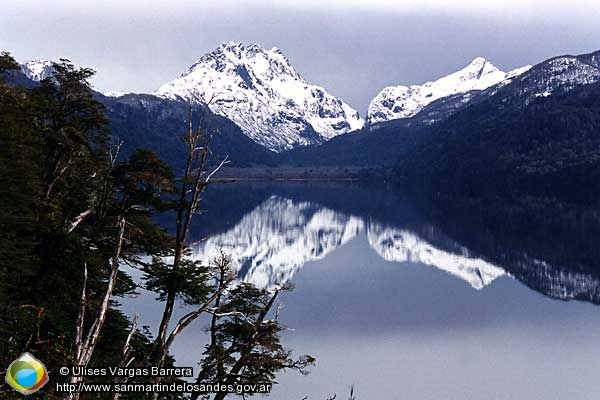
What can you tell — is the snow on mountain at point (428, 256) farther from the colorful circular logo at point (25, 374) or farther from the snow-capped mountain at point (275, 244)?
the colorful circular logo at point (25, 374)

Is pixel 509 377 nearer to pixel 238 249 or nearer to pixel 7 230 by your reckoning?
pixel 7 230

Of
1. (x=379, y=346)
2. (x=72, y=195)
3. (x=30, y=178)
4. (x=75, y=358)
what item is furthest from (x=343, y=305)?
(x=75, y=358)

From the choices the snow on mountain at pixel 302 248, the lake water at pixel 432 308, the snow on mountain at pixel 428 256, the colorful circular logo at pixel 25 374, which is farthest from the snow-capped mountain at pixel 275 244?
the colorful circular logo at pixel 25 374

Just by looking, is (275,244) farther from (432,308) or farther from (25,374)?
(25,374)

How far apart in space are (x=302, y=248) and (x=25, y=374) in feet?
387

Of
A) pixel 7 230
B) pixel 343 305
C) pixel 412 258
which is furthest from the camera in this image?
pixel 412 258

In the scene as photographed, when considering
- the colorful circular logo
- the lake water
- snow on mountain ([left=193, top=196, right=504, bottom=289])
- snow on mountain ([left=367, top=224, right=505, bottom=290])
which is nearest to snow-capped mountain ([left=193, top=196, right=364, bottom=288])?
snow on mountain ([left=193, top=196, right=504, bottom=289])

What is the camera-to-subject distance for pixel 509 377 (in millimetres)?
52281

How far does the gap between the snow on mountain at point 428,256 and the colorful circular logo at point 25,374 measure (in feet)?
275

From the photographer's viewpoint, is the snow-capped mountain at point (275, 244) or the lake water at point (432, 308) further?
the snow-capped mountain at point (275, 244)

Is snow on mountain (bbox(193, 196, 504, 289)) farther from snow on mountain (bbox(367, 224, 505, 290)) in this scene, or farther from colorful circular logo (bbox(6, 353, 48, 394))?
colorful circular logo (bbox(6, 353, 48, 394))

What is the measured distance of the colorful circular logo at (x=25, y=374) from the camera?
52.9 feet

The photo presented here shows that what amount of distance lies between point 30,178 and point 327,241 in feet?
381

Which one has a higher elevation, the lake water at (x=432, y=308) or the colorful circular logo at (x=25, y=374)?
the lake water at (x=432, y=308)
